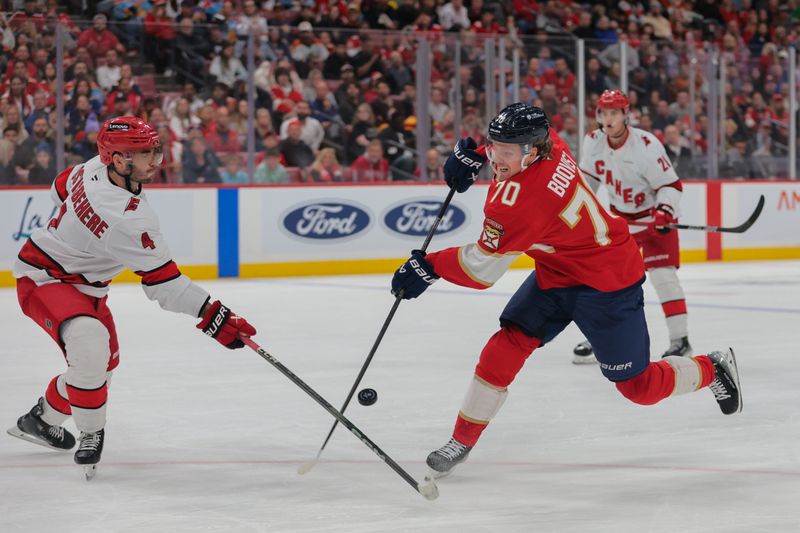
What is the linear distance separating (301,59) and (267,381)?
5649 millimetres

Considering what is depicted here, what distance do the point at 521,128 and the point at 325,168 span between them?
7356 millimetres

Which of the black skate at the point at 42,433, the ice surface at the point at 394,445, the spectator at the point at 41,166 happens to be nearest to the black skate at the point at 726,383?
the ice surface at the point at 394,445

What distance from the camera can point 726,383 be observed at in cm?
415

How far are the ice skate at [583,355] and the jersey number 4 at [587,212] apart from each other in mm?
2261

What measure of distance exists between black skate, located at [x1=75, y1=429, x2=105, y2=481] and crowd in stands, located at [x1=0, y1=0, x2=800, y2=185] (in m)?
6.39

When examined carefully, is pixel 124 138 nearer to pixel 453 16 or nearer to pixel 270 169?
pixel 270 169

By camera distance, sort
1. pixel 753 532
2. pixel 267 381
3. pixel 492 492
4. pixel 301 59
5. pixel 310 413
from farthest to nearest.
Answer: pixel 301 59 < pixel 267 381 < pixel 310 413 < pixel 492 492 < pixel 753 532

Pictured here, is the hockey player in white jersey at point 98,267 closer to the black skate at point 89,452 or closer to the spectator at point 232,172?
the black skate at point 89,452

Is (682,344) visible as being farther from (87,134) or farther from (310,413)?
(87,134)

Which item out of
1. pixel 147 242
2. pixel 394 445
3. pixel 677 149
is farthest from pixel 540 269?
pixel 677 149

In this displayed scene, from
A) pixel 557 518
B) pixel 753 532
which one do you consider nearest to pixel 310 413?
pixel 557 518

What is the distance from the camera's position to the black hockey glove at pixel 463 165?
3.68m

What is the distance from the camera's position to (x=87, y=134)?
970cm

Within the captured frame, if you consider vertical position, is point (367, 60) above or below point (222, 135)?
above
